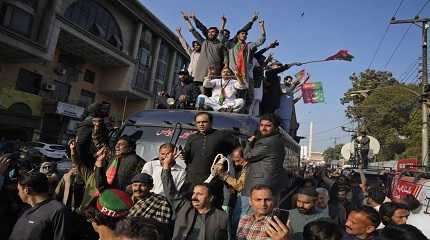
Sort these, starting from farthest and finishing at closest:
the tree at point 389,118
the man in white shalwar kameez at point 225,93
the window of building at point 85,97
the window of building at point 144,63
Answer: the tree at point 389,118, the window of building at point 144,63, the window of building at point 85,97, the man in white shalwar kameez at point 225,93

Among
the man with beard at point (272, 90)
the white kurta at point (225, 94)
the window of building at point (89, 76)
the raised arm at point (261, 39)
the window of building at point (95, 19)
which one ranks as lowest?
the white kurta at point (225, 94)

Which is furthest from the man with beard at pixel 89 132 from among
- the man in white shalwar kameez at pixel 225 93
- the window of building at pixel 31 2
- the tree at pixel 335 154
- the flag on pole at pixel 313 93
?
the tree at pixel 335 154

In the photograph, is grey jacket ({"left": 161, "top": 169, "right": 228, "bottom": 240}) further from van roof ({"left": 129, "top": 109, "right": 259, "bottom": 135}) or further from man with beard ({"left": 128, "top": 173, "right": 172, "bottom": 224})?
van roof ({"left": 129, "top": 109, "right": 259, "bottom": 135})

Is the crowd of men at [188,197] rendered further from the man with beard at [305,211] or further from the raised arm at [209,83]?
the raised arm at [209,83]

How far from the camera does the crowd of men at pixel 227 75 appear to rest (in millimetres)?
5977

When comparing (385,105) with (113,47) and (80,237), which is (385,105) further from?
(80,237)

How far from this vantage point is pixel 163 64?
31.7 m

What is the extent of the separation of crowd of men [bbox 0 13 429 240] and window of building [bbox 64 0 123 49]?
19.4 metres

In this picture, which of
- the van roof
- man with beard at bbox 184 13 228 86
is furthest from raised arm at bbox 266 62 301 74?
the van roof

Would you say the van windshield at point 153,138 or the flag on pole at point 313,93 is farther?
the flag on pole at point 313,93

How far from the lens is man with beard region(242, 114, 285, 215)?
348cm

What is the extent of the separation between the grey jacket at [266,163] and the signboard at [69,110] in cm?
2068

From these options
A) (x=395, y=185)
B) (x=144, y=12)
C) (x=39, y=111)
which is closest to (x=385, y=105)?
(x=144, y=12)

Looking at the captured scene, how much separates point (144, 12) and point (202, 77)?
22.0 m
